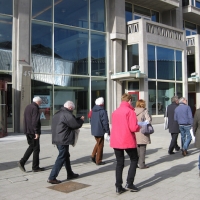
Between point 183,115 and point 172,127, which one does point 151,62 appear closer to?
point 172,127

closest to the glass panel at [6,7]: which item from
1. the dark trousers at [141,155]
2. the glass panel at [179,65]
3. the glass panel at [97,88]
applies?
the glass panel at [97,88]

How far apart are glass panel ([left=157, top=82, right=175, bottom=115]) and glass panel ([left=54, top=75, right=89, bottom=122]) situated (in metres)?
5.14

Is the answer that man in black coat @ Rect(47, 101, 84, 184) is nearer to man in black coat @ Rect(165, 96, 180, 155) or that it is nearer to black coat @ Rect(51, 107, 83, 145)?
black coat @ Rect(51, 107, 83, 145)

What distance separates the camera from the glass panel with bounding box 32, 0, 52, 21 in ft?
50.5

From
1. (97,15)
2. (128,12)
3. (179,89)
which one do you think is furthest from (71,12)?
(179,89)

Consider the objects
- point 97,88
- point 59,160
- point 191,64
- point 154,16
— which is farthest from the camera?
point 191,64

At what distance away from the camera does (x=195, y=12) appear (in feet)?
76.0

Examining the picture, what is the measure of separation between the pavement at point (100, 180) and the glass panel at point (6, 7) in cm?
867

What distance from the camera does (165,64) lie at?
1941 cm

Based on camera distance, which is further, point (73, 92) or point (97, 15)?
point (97, 15)

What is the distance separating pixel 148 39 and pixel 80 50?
178 inches

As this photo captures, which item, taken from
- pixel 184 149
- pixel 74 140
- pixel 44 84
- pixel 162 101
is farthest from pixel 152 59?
pixel 74 140

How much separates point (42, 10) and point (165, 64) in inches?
356

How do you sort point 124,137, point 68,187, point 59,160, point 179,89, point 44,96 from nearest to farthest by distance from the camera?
point 124,137 < point 68,187 < point 59,160 < point 44,96 < point 179,89
